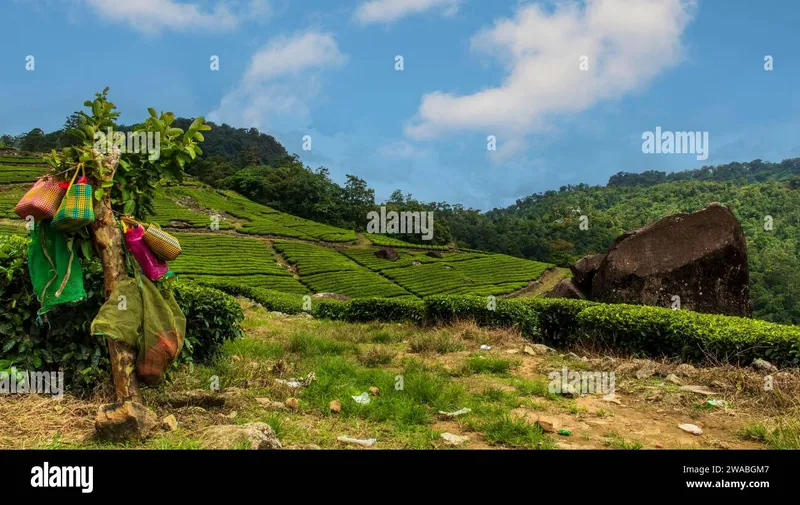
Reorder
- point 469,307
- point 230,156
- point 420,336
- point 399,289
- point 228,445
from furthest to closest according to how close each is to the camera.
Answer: point 230,156, point 399,289, point 469,307, point 420,336, point 228,445

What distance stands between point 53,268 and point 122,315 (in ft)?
2.47

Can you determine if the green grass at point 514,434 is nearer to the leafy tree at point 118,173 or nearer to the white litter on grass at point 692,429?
the white litter on grass at point 692,429

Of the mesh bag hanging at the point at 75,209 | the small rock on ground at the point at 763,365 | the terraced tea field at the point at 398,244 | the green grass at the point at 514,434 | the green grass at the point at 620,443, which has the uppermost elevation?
the terraced tea field at the point at 398,244

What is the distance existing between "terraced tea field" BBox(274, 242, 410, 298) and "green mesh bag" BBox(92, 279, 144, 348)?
2741 centimetres

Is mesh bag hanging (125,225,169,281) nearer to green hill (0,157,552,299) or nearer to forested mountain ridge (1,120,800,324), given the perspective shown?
green hill (0,157,552,299)

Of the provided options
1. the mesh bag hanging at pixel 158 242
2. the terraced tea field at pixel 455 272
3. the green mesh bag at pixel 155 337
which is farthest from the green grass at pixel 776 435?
the terraced tea field at pixel 455 272

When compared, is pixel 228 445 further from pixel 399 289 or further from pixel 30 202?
pixel 399 289

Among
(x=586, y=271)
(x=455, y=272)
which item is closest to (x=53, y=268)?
(x=586, y=271)

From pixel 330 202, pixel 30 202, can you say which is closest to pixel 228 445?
pixel 30 202

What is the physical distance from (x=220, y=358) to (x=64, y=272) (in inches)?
110

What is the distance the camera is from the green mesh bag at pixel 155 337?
400 cm

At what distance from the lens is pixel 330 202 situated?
234 ft

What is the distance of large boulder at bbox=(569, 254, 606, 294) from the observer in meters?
14.9

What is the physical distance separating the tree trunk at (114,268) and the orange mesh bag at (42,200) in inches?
10.5
